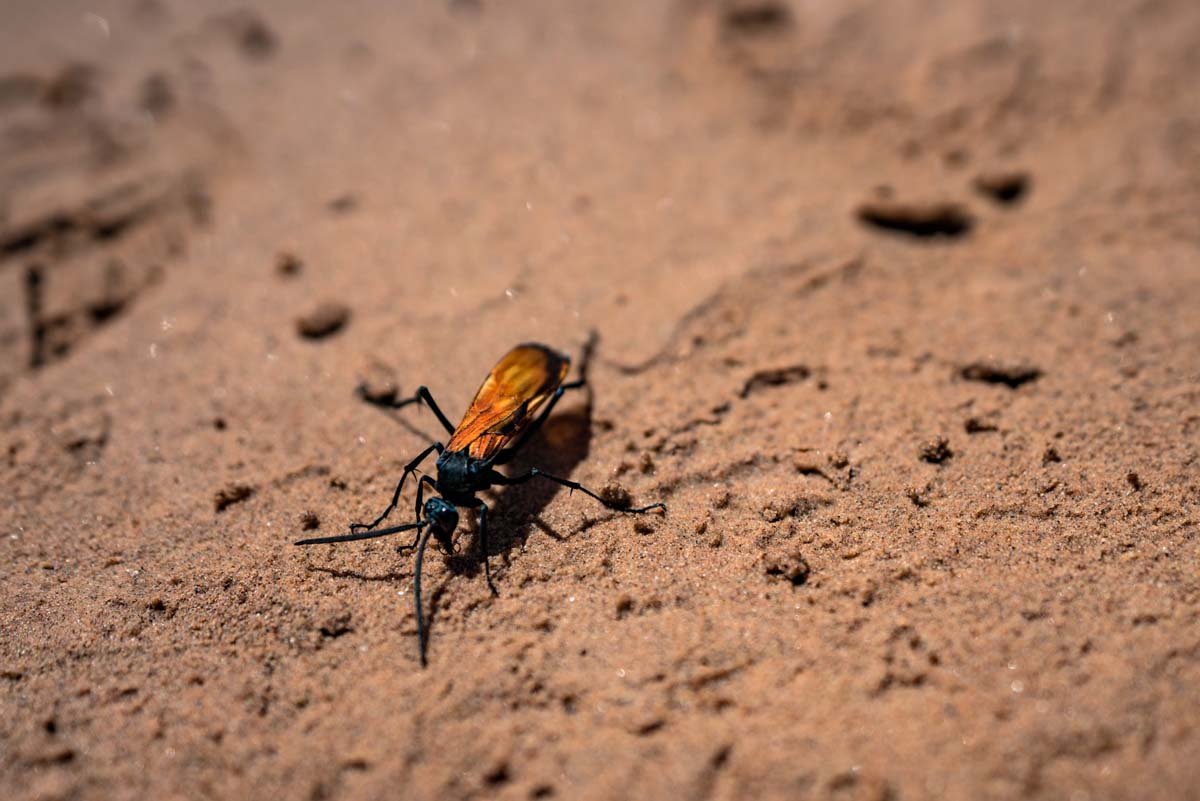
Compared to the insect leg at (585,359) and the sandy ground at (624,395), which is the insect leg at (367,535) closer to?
the sandy ground at (624,395)

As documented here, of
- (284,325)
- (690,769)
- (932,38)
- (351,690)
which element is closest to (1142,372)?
(690,769)

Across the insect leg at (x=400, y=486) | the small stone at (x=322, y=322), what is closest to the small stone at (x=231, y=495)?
the insect leg at (x=400, y=486)

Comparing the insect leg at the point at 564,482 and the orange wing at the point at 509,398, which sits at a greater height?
the orange wing at the point at 509,398

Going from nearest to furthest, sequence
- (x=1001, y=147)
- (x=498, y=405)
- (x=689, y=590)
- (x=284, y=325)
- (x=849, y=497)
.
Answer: (x=689, y=590) → (x=849, y=497) → (x=498, y=405) → (x=284, y=325) → (x=1001, y=147)

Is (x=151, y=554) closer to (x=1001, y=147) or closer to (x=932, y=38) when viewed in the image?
(x=1001, y=147)

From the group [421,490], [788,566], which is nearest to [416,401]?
[421,490]

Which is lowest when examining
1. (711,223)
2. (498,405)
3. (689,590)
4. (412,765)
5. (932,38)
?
(412,765)

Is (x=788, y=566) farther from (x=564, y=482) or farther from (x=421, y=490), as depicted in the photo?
(x=421, y=490)
